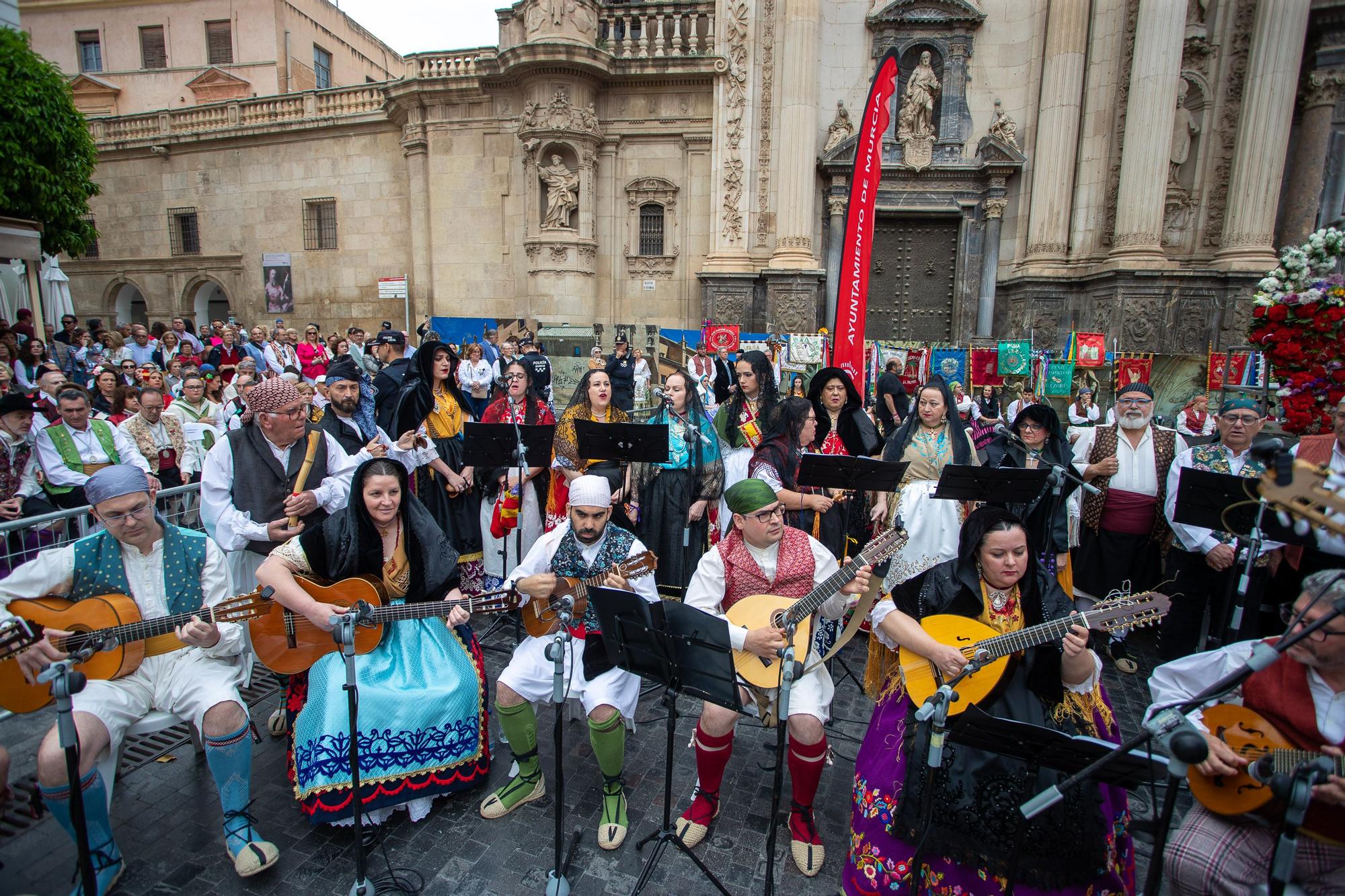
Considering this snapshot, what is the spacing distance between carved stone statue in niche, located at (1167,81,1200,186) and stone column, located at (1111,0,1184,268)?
2.89ft

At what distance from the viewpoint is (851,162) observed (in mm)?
16109

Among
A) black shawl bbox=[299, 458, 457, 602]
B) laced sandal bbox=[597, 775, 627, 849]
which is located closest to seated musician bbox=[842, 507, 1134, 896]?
laced sandal bbox=[597, 775, 627, 849]

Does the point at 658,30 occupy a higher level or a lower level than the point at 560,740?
higher

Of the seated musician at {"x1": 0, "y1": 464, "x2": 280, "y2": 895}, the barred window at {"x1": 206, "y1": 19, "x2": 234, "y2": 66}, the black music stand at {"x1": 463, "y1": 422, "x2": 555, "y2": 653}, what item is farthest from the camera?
the barred window at {"x1": 206, "y1": 19, "x2": 234, "y2": 66}

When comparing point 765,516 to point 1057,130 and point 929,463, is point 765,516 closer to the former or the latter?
point 929,463

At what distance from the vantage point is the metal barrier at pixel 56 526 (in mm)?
4332

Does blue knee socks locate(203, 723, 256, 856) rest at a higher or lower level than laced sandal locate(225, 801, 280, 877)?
higher

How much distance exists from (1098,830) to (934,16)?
18.4 m

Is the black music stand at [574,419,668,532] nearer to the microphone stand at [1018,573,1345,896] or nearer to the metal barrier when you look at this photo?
the metal barrier

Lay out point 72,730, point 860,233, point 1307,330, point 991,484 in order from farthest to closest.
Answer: point 860,233 → point 1307,330 → point 991,484 → point 72,730

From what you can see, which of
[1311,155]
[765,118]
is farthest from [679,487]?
[1311,155]

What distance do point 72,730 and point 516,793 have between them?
2.21m

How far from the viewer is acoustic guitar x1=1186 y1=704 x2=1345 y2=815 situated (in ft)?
8.57

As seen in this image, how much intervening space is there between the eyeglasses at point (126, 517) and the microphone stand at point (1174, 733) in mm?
4388
